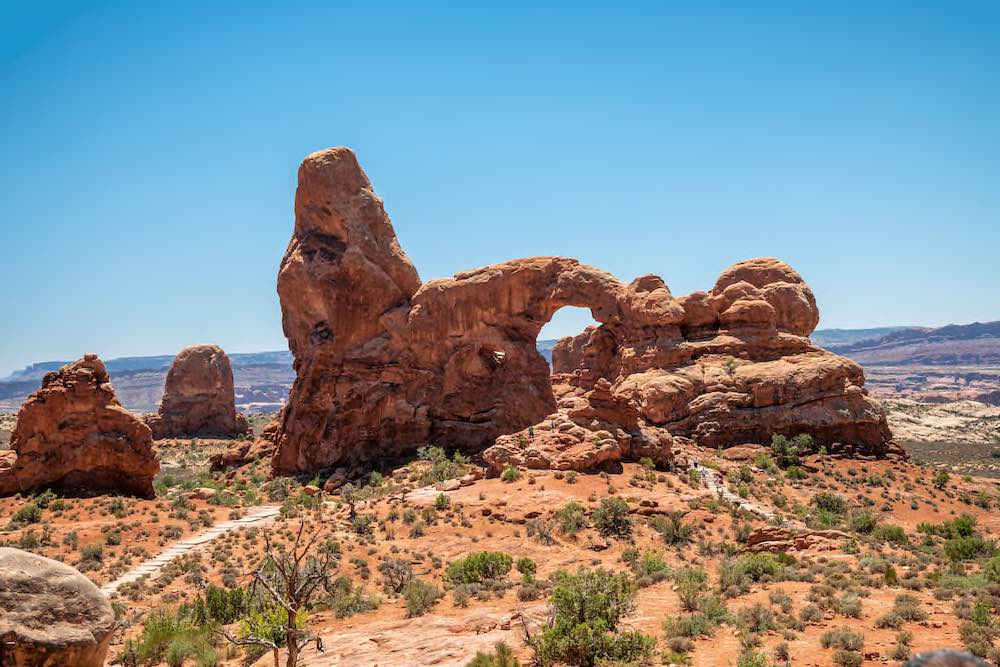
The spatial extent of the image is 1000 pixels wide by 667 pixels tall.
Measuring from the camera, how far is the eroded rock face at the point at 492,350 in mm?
31766

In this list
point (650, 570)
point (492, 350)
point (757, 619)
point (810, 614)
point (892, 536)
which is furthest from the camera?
point (492, 350)

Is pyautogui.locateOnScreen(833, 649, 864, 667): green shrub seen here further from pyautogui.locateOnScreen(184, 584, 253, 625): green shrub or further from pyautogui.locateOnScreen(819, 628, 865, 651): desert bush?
pyautogui.locateOnScreen(184, 584, 253, 625): green shrub

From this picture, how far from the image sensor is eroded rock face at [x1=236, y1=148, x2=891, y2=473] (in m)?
31.8

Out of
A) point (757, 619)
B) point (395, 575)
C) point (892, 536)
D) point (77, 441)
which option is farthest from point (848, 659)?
point (77, 441)

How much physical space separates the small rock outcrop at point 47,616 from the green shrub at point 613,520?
44.6 feet

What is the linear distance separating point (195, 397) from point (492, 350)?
118ft

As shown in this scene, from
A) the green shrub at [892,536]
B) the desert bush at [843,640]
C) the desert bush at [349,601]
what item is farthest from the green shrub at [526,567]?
the green shrub at [892,536]

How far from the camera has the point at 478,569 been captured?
16375mm

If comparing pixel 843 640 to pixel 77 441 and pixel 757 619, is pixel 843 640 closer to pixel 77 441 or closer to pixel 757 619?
pixel 757 619

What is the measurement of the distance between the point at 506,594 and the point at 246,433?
5445 centimetres

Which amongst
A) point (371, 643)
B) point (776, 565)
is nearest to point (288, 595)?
point (371, 643)

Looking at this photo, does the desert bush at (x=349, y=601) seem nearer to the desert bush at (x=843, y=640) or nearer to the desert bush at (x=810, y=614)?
the desert bush at (x=810, y=614)

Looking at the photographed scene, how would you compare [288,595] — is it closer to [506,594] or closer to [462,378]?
[506,594]

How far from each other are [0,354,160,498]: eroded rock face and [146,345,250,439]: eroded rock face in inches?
1362
